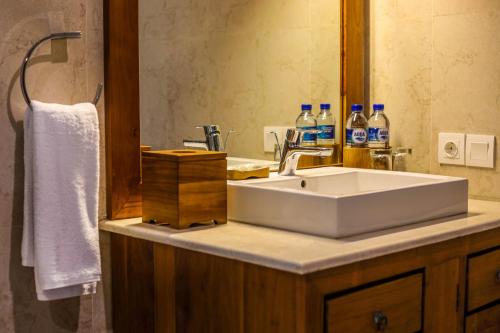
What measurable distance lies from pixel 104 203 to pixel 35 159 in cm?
30

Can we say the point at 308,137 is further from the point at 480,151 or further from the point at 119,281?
the point at 119,281

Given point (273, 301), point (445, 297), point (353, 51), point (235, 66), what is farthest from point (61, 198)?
point (353, 51)

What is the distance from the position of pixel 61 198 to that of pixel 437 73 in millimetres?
1257

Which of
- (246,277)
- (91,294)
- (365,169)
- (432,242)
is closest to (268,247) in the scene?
(246,277)

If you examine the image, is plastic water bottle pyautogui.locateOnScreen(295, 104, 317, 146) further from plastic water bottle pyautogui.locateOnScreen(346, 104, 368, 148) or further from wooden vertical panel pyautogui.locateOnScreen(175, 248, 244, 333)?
wooden vertical panel pyautogui.locateOnScreen(175, 248, 244, 333)

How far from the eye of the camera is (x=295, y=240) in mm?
1629

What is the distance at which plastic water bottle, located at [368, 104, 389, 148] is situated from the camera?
7.70ft

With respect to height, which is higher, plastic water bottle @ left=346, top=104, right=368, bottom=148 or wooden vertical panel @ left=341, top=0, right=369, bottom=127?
wooden vertical panel @ left=341, top=0, right=369, bottom=127

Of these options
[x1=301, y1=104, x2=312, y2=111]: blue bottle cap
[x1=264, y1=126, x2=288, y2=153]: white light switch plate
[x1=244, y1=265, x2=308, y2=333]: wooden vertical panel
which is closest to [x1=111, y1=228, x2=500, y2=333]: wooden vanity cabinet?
[x1=244, y1=265, x2=308, y2=333]: wooden vertical panel

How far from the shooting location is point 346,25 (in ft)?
8.02

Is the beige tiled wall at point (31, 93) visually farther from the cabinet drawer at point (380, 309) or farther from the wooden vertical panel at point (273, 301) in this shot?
the cabinet drawer at point (380, 309)

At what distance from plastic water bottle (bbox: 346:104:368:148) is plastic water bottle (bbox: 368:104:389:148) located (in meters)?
0.02

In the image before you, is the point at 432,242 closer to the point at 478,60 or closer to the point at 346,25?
the point at 478,60

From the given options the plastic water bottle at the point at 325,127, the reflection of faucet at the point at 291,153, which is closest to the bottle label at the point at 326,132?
the plastic water bottle at the point at 325,127
